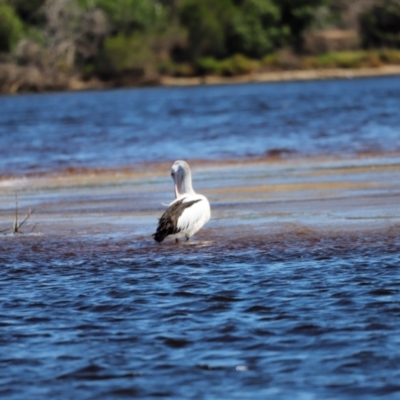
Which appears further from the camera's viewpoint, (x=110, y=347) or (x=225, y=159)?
(x=225, y=159)

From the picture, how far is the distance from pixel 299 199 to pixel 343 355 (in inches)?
289

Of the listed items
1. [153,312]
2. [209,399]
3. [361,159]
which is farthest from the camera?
[361,159]

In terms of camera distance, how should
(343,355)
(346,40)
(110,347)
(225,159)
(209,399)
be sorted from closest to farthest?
(209,399) < (343,355) < (110,347) < (225,159) < (346,40)

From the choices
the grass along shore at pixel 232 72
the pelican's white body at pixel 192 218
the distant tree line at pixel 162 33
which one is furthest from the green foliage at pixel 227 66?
the pelican's white body at pixel 192 218

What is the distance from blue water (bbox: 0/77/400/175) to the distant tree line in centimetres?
3533

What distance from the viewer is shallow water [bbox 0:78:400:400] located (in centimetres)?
600

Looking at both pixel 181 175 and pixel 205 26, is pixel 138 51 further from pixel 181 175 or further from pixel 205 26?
pixel 181 175

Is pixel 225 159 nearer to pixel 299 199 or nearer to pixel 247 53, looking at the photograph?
pixel 299 199

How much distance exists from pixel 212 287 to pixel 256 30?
80604mm

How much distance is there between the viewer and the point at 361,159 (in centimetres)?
1889

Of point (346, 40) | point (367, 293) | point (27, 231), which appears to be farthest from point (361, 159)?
point (346, 40)

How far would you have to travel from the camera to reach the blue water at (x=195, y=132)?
2217 centimetres

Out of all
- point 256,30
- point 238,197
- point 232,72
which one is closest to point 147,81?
point 232,72

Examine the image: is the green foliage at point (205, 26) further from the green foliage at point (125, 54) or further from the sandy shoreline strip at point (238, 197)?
the sandy shoreline strip at point (238, 197)
